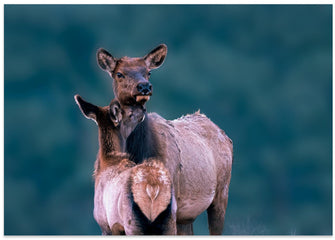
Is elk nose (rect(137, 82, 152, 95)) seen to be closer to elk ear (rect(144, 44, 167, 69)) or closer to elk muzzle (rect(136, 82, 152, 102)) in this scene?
elk muzzle (rect(136, 82, 152, 102))

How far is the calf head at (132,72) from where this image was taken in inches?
176

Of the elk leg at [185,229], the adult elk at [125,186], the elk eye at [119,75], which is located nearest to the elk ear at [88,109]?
the adult elk at [125,186]

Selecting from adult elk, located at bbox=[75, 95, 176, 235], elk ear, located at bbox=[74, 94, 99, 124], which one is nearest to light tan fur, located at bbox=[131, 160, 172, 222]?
adult elk, located at bbox=[75, 95, 176, 235]

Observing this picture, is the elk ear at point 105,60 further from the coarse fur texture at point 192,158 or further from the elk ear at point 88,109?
the coarse fur texture at point 192,158

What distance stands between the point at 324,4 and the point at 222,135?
1735 millimetres

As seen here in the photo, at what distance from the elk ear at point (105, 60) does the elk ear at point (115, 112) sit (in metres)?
0.36

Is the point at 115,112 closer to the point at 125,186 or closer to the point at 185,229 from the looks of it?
the point at 125,186

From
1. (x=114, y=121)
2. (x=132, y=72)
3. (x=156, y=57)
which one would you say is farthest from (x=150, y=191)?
(x=156, y=57)

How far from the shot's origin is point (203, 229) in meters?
6.27

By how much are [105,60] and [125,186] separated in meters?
1.20

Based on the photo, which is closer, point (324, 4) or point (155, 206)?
point (155, 206)

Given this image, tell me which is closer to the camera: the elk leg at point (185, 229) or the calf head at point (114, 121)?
the calf head at point (114, 121)

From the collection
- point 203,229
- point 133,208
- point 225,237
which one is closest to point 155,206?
point 133,208

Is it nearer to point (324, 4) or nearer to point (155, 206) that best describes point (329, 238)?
point (155, 206)
